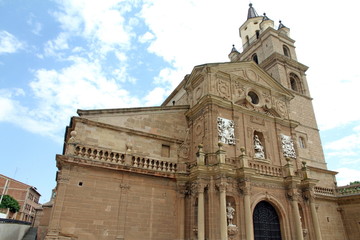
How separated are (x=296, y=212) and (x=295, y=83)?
55.9 ft

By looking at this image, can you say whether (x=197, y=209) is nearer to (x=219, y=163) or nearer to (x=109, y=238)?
(x=219, y=163)

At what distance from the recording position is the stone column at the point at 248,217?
13375 millimetres

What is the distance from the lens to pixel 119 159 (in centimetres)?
1393

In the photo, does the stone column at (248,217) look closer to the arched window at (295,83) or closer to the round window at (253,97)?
the round window at (253,97)

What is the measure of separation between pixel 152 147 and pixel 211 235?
574 cm

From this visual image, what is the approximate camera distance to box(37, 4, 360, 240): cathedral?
41.9 feet

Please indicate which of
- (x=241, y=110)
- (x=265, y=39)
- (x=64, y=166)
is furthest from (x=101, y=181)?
(x=265, y=39)

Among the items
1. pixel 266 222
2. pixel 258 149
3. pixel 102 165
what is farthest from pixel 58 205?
pixel 258 149

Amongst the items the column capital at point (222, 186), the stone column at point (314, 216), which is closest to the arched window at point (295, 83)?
the stone column at point (314, 216)

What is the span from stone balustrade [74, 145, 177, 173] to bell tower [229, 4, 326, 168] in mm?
12455

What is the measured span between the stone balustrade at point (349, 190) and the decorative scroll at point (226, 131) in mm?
12270

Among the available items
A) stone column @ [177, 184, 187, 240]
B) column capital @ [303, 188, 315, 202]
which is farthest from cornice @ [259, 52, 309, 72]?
stone column @ [177, 184, 187, 240]

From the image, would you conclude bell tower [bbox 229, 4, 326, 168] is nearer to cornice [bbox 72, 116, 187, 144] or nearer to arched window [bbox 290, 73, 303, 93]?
arched window [bbox 290, 73, 303, 93]

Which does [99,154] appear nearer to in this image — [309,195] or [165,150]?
[165,150]
